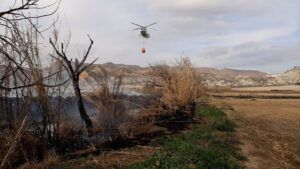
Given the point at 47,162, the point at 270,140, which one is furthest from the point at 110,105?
the point at 47,162

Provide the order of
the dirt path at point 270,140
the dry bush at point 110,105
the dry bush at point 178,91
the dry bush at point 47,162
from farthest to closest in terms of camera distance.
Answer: the dry bush at point 178,91, the dry bush at point 110,105, the dirt path at point 270,140, the dry bush at point 47,162

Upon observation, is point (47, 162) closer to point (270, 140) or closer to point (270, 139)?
point (270, 140)

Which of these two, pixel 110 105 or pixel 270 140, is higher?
pixel 110 105

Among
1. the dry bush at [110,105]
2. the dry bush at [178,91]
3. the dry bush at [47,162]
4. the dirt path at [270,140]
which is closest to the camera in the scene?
the dry bush at [47,162]

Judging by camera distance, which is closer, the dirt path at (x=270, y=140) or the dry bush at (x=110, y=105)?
the dirt path at (x=270, y=140)

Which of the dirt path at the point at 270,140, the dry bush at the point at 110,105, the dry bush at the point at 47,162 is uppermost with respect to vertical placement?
the dry bush at the point at 110,105

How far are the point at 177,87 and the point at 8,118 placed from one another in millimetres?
15054

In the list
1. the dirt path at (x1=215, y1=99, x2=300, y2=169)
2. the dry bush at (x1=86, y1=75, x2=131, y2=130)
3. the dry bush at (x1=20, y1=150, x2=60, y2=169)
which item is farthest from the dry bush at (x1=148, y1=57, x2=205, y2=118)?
the dry bush at (x1=20, y1=150, x2=60, y2=169)

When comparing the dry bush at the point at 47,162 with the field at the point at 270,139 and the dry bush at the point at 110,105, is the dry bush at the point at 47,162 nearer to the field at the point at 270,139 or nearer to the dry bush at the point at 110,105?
the dry bush at the point at 110,105

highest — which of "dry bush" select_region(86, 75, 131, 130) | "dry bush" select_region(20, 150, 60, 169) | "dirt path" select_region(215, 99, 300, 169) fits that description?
"dry bush" select_region(86, 75, 131, 130)

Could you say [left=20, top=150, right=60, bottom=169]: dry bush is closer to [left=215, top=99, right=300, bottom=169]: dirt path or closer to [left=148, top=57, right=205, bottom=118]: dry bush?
[left=215, top=99, right=300, bottom=169]: dirt path

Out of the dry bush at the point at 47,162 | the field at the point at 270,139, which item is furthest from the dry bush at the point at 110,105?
the dry bush at the point at 47,162

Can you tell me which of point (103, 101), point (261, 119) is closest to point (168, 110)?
point (261, 119)

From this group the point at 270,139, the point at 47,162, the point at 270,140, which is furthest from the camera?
the point at 270,139
